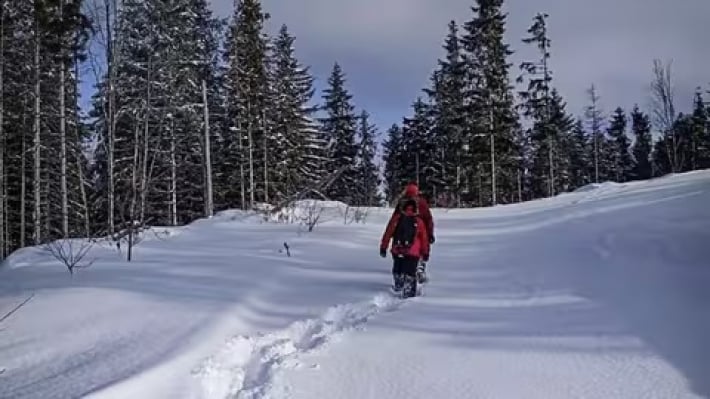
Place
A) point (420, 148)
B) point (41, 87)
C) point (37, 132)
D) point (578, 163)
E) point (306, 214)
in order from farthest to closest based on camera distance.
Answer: point (578, 163), point (420, 148), point (41, 87), point (37, 132), point (306, 214)

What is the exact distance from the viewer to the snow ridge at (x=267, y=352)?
549cm

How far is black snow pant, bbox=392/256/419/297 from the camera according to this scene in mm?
8758

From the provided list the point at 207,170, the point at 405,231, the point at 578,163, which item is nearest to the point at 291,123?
the point at 207,170

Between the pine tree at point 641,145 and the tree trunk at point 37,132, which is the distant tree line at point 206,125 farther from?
the pine tree at point 641,145

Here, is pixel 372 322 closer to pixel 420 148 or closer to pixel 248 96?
pixel 248 96

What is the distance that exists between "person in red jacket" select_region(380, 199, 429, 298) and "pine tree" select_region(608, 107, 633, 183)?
61.0 m

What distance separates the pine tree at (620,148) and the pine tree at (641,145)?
2.90 ft

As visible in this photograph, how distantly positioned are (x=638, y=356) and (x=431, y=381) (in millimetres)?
1875

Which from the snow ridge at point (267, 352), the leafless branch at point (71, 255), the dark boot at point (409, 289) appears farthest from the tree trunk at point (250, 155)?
the snow ridge at point (267, 352)

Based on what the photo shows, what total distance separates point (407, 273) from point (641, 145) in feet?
226

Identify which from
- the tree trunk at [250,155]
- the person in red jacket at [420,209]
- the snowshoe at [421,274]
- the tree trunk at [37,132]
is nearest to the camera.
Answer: the person in red jacket at [420,209]

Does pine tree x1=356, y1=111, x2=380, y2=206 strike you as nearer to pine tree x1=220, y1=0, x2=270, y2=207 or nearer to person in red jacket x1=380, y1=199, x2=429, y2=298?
pine tree x1=220, y1=0, x2=270, y2=207

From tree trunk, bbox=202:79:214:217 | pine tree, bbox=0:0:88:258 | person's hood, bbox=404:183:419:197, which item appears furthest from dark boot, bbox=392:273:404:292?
tree trunk, bbox=202:79:214:217

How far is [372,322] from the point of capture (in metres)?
7.43
